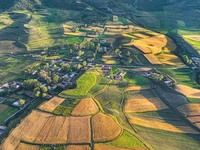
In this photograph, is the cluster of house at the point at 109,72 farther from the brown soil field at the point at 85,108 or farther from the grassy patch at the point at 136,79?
the brown soil field at the point at 85,108

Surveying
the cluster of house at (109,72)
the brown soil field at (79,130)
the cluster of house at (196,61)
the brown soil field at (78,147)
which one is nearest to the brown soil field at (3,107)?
the brown soil field at (79,130)

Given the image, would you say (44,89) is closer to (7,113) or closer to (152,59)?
(7,113)

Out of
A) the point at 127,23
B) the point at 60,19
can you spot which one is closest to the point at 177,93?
the point at 127,23

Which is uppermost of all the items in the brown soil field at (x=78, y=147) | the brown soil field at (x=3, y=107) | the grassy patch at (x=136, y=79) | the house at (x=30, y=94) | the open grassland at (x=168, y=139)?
the brown soil field at (x=78, y=147)

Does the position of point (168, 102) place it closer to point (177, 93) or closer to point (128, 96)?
point (177, 93)

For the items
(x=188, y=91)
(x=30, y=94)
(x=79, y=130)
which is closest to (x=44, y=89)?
(x=30, y=94)

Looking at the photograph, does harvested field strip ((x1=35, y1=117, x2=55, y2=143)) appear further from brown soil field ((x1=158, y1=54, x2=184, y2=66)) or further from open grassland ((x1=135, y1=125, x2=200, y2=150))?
brown soil field ((x1=158, y1=54, x2=184, y2=66))
